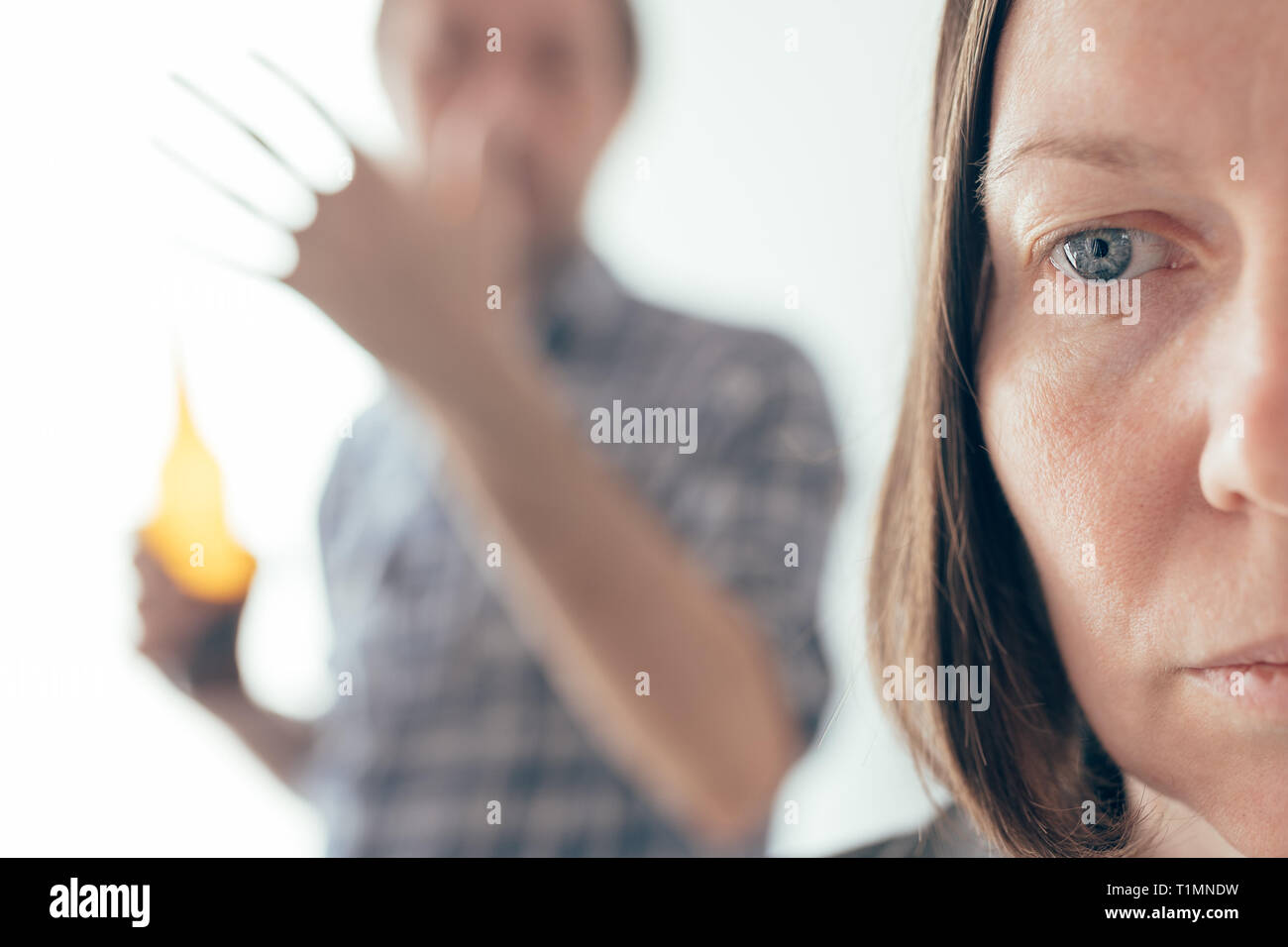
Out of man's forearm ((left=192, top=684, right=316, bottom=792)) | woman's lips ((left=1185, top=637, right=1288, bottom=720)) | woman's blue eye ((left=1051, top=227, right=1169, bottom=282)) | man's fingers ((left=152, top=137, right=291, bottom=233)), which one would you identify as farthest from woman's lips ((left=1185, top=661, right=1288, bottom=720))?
man's forearm ((left=192, top=684, right=316, bottom=792))

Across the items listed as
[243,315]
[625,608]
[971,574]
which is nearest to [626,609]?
[625,608]

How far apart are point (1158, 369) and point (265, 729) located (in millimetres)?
597

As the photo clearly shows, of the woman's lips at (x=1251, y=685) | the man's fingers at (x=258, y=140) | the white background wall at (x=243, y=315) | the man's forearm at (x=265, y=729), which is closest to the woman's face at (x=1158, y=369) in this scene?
the woman's lips at (x=1251, y=685)

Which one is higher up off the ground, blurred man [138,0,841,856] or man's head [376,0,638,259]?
man's head [376,0,638,259]

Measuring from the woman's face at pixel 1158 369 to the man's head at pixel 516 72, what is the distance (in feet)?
1.07

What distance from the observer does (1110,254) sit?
11.3 inches

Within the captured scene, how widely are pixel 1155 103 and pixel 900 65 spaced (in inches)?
6.9

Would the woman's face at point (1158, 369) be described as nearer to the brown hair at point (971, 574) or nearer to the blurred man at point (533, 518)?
the brown hair at point (971, 574)

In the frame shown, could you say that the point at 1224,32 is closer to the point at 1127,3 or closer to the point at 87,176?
the point at 1127,3

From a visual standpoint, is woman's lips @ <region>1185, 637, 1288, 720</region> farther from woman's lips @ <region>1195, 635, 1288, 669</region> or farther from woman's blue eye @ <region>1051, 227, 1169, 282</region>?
woman's blue eye @ <region>1051, 227, 1169, 282</region>

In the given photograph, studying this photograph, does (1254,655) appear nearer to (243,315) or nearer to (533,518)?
(533,518)

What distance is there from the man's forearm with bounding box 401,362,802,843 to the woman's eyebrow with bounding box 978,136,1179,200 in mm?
204

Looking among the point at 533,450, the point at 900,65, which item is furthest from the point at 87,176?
the point at 900,65

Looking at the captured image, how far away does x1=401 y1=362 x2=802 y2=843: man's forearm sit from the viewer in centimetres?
35
